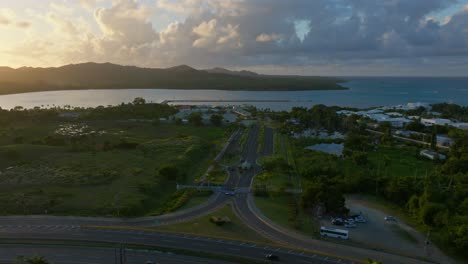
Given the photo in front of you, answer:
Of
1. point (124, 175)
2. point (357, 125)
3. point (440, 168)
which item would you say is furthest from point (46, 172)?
point (357, 125)

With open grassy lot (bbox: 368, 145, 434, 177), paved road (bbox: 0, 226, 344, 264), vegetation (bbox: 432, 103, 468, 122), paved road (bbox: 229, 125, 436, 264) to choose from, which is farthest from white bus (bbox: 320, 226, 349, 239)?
vegetation (bbox: 432, 103, 468, 122)

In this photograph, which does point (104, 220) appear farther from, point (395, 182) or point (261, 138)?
point (261, 138)

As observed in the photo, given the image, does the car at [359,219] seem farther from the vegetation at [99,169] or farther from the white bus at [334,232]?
the vegetation at [99,169]

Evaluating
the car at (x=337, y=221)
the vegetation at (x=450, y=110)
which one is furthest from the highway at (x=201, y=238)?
the vegetation at (x=450, y=110)

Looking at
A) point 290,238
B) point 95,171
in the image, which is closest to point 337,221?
point 290,238

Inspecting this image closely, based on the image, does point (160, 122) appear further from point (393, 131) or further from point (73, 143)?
point (393, 131)
